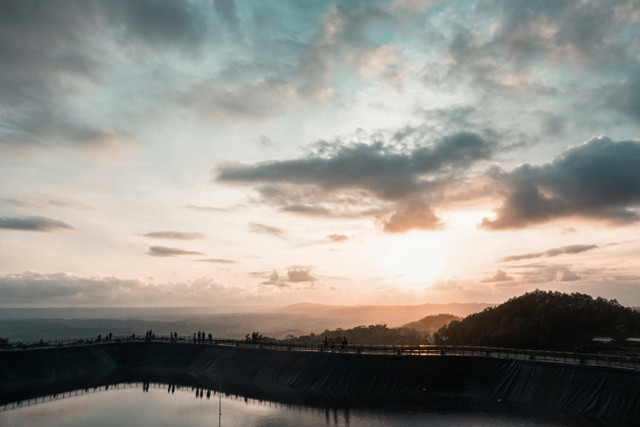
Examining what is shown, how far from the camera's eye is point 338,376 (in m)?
60.8

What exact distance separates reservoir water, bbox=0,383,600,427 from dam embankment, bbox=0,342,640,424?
12.3 ft

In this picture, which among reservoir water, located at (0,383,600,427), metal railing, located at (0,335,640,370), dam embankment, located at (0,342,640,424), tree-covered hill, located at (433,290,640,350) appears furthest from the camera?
tree-covered hill, located at (433,290,640,350)

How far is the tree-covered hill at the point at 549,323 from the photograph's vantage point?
81750mm

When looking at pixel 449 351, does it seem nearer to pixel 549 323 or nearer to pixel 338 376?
pixel 338 376

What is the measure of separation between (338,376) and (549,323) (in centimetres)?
4484

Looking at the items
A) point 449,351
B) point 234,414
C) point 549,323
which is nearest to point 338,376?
point 449,351

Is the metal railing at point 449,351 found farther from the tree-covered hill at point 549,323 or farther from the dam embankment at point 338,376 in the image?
the tree-covered hill at point 549,323

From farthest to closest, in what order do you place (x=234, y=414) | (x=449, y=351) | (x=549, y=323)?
(x=549, y=323) → (x=449, y=351) → (x=234, y=414)

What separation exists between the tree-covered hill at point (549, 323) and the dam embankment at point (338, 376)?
102 feet

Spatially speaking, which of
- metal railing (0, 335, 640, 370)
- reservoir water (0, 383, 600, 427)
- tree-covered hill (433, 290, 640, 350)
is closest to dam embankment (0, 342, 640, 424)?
metal railing (0, 335, 640, 370)

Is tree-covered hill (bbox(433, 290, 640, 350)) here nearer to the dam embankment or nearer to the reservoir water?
the dam embankment

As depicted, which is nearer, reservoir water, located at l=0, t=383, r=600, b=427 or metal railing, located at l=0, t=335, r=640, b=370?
reservoir water, located at l=0, t=383, r=600, b=427

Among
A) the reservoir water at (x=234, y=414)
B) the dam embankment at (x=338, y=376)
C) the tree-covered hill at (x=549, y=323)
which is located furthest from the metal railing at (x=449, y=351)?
the tree-covered hill at (x=549, y=323)

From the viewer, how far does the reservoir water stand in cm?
4366
